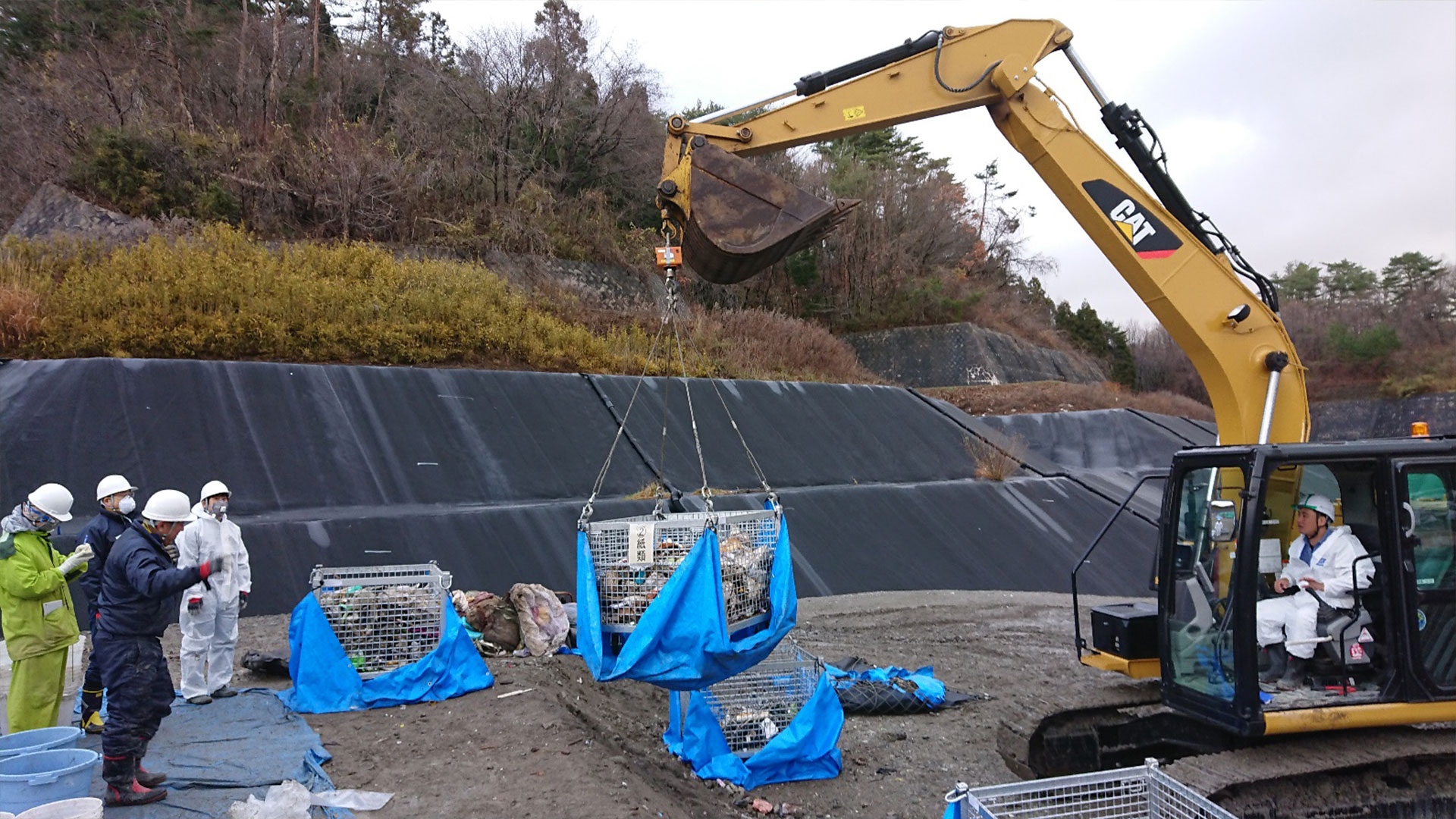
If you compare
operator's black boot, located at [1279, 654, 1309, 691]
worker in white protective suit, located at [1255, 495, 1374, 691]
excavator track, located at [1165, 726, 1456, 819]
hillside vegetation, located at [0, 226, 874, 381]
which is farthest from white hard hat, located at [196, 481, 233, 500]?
operator's black boot, located at [1279, 654, 1309, 691]

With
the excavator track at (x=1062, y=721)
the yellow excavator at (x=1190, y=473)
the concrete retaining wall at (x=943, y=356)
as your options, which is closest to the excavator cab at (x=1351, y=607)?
the yellow excavator at (x=1190, y=473)

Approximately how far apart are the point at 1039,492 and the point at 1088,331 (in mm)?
22549

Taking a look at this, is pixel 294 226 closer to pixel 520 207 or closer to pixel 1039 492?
pixel 520 207

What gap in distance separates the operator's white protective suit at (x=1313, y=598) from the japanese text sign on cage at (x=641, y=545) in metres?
3.10

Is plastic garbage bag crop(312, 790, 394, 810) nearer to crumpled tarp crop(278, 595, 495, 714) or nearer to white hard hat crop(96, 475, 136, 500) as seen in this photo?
crumpled tarp crop(278, 595, 495, 714)

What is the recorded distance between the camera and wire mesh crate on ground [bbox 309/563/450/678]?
6371 mm

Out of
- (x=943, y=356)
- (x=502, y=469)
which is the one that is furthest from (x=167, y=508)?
(x=943, y=356)

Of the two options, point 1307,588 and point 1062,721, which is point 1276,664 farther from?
point 1062,721

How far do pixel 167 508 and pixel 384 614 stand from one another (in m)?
2.10

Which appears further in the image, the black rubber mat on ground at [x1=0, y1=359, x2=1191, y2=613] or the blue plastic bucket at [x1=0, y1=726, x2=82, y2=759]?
the black rubber mat on ground at [x1=0, y1=359, x2=1191, y2=613]

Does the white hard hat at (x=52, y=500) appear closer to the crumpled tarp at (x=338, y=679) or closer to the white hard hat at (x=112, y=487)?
the white hard hat at (x=112, y=487)

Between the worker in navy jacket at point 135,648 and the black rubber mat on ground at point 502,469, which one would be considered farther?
the black rubber mat on ground at point 502,469

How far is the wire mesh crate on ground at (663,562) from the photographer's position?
481 centimetres

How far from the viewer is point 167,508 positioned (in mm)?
4664
